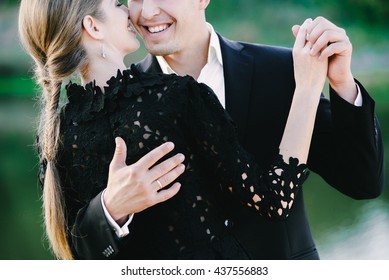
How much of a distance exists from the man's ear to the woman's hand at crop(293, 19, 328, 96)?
0.49 meters

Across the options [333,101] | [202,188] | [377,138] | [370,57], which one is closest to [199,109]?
[202,188]

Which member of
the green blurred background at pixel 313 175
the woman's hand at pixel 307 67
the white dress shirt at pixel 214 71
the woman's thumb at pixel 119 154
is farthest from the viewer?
the green blurred background at pixel 313 175

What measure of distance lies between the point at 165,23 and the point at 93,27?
20.0 inches

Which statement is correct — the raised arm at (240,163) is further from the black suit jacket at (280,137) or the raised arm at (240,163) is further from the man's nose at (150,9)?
the man's nose at (150,9)

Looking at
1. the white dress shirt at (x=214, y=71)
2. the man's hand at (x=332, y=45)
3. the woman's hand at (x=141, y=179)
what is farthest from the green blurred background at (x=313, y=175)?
the woman's hand at (x=141, y=179)

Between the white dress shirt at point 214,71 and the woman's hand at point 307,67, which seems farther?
the white dress shirt at point 214,71

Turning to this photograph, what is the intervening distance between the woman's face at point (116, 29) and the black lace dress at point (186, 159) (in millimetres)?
139

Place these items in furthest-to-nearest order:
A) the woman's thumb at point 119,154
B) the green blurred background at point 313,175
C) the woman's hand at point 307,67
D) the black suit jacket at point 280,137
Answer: the green blurred background at point 313,175, the black suit jacket at point 280,137, the woman's hand at point 307,67, the woman's thumb at point 119,154

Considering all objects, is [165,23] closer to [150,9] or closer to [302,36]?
[150,9]

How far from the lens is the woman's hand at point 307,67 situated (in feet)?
5.61

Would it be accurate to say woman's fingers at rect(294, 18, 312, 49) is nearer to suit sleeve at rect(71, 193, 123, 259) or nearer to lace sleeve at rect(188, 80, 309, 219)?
lace sleeve at rect(188, 80, 309, 219)

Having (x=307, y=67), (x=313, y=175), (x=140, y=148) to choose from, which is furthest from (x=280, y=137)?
(x=313, y=175)

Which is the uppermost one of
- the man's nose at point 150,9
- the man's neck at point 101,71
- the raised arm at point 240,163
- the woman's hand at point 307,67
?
the man's nose at point 150,9

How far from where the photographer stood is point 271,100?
6.48ft
